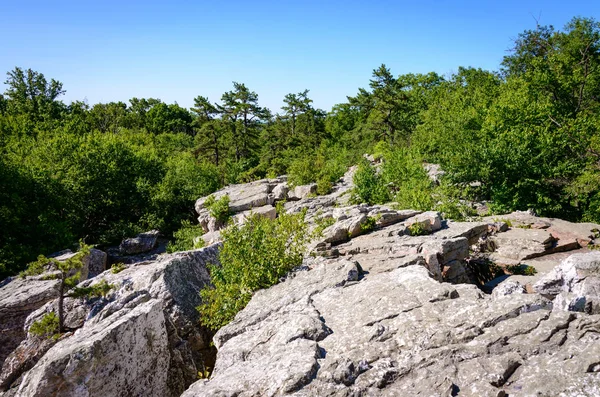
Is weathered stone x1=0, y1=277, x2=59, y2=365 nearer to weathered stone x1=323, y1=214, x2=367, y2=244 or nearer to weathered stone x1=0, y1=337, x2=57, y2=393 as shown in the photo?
weathered stone x1=0, y1=337, x2=57, y2=393

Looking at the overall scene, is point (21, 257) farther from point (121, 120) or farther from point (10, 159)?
point (121, 120)

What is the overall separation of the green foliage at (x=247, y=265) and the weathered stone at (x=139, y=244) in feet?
55.7

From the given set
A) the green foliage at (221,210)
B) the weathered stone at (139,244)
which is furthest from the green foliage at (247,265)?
the weathered stone at (139,244)

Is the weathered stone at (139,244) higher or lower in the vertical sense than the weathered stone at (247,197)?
lower

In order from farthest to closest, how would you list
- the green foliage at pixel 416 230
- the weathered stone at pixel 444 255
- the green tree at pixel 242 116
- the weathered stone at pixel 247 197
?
the green tree at pixel 242 116 → the weathered stone at pixel 247 197 → the green foliage at pixel 416 230 → the weathered stone at pixel 444 255

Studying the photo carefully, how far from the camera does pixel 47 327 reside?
938cm

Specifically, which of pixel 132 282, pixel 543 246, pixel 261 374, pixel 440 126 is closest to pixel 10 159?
pixel 132 282

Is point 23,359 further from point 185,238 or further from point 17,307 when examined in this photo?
point 185,238

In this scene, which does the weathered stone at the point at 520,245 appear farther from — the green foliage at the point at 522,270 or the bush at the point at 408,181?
the bush at the point at 408,181

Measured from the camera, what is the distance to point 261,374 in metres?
5.47

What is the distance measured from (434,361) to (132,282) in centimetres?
852

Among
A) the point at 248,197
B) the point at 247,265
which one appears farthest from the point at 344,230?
the point at 248,197

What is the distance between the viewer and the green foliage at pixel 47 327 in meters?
9.23

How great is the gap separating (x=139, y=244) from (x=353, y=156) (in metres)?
28.4
